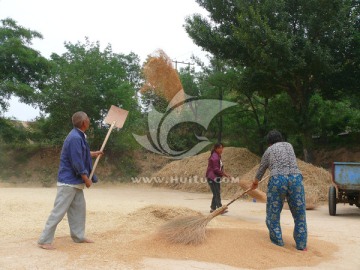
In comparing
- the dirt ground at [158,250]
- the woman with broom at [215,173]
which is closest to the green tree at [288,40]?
the woman with broom at [215,173]

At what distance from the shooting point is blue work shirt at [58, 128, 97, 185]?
5.40 metres

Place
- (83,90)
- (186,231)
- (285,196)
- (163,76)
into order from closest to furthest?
(186,231) < (285,196) < (83,90) < (163,76)

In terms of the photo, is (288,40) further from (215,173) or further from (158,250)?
(158,250)

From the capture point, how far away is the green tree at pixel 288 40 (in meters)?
14.9

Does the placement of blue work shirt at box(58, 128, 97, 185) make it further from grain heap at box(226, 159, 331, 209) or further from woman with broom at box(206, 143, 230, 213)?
grain heap at box(226, 159, 331, 209)

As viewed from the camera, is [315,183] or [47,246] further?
[315,183]

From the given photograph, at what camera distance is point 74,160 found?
5.39m

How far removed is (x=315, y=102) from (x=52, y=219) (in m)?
15.5

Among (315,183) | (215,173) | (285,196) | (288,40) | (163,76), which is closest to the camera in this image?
(285,196)

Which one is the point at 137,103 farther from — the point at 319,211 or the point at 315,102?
the point at 319,211

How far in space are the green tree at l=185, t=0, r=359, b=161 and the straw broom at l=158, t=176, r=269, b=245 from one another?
1019 centimetres

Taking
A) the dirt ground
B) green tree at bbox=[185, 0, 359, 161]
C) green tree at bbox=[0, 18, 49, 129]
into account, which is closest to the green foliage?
green tree at bbox=[0, 18, 49, 129]

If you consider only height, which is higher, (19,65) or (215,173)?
(19,65)

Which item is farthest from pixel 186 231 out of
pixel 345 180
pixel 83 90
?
pixel 83 90
